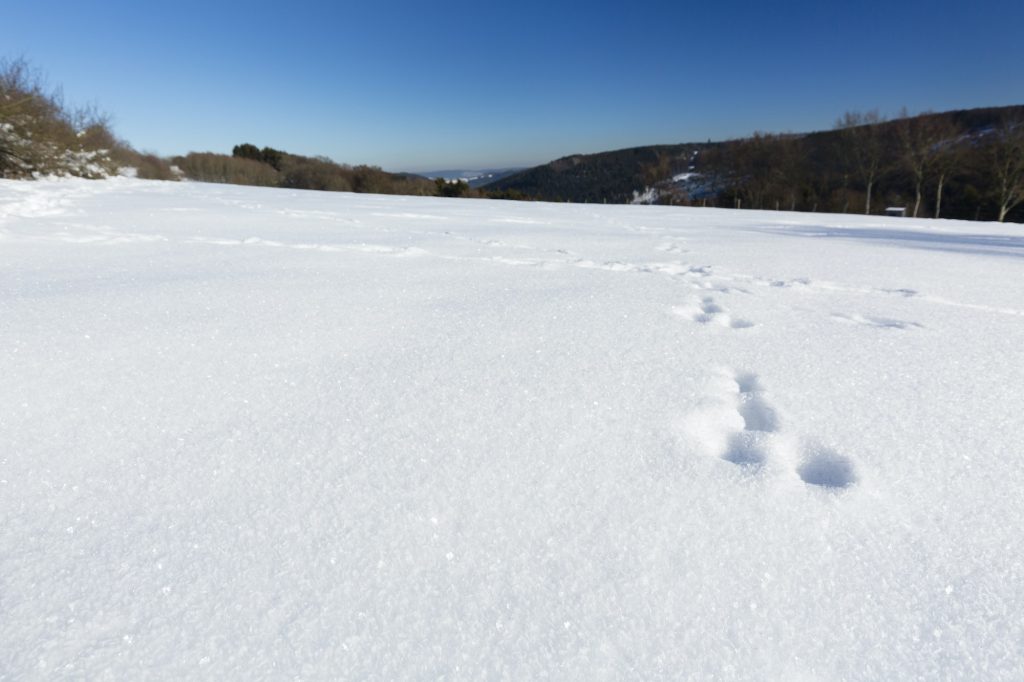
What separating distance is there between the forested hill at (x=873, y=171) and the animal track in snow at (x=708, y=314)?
20.0 m

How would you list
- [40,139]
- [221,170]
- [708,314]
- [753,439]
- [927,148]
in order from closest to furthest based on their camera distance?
[753,439] < [708,314] < [40,139] < [927,148] < [221,170]

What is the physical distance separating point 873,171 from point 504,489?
25.8 m

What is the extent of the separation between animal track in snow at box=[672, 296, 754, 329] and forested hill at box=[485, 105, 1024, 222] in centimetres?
1997

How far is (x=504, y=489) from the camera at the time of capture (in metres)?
0.91

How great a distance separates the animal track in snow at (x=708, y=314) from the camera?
6.00 ft

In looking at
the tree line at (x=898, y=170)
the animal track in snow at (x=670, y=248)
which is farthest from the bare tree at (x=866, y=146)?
the animal track in snow at (x=670, y=248)

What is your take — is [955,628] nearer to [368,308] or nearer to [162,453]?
[162,453]

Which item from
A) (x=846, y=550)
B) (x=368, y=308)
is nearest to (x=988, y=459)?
(x=846, y=550)

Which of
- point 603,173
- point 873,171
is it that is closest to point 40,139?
point 873,171

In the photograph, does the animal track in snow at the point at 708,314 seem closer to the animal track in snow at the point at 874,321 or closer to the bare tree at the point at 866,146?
the animal track in snow at the point at 874,321

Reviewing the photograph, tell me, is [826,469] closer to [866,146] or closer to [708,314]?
[708,314]

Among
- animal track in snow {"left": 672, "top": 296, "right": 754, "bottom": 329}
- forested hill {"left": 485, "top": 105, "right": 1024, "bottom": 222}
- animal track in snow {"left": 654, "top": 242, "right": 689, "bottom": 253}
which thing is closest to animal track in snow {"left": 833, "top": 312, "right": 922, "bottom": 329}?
animal track in snow {"left": 672, "top": 296, "right": 754, "bottom": 329}

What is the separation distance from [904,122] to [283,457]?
27228 millimetres

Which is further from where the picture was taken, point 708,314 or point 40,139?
point 40,139
